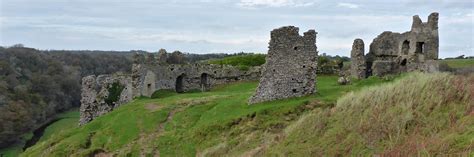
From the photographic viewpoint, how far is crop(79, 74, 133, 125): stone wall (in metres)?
40.7

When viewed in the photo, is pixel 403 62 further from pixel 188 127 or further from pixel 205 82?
pixel 188 127

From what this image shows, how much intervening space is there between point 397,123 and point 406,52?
24.8 meters

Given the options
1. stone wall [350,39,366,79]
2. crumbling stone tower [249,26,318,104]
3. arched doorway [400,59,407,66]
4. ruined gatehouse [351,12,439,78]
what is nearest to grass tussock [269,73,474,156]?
crumbling stone tower [249,26,318,104]

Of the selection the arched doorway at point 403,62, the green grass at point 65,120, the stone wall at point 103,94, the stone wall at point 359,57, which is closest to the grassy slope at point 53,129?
the green grass at point 65,120

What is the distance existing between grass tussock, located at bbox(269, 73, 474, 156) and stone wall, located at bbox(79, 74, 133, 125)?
22.8 m

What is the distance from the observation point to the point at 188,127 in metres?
27.5

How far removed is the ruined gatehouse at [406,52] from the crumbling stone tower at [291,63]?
9.69 metres

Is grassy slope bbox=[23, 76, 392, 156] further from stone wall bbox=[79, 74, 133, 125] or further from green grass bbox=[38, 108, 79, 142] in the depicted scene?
green grass bbox=[38, 108, 79, 142]

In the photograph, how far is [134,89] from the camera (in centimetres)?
3975

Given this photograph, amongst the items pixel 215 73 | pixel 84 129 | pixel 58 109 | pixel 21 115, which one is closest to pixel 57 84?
pixel 58 109

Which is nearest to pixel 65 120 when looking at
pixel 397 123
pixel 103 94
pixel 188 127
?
pixel 103 94

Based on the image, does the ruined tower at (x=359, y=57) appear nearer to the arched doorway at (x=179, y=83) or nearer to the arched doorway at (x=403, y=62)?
the arched doorway at (x=403, y=62)

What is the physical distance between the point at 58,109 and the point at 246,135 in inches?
3615

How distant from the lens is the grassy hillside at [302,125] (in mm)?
15594
